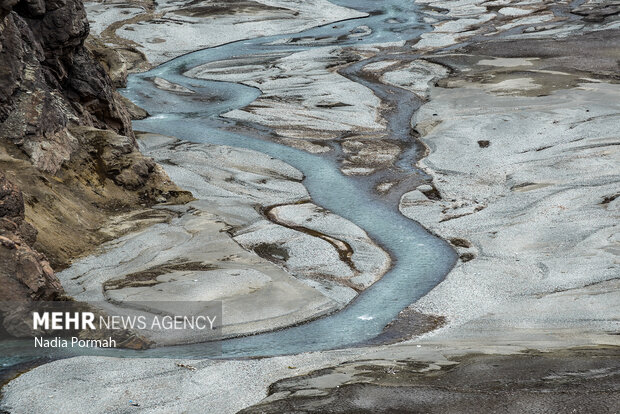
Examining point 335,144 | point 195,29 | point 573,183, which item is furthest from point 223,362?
point 195,29

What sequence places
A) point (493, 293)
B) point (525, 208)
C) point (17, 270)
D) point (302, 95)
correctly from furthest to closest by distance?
point (302, 95) < point (525, 208) < point (493, 293) < point (17, 270)

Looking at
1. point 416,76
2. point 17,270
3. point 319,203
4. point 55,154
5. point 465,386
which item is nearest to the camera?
point 465,386

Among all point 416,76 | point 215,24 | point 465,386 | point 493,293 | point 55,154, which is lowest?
point 493,293

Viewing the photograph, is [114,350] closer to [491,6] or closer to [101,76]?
[101,76]

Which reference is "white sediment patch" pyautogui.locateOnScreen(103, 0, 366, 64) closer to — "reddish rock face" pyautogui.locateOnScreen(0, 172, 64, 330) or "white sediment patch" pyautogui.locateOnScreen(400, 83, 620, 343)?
"white sediment patch" pyautogui.locateOnScreen(400, 83, 620, 343)

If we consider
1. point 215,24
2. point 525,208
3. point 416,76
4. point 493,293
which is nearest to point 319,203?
point 525,208

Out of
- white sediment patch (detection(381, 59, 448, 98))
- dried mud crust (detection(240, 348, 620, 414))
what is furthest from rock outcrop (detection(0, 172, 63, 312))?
white sediment patch (detection(381, 59, 448, 98))

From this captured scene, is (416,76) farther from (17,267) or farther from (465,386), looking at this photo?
(465,386)
